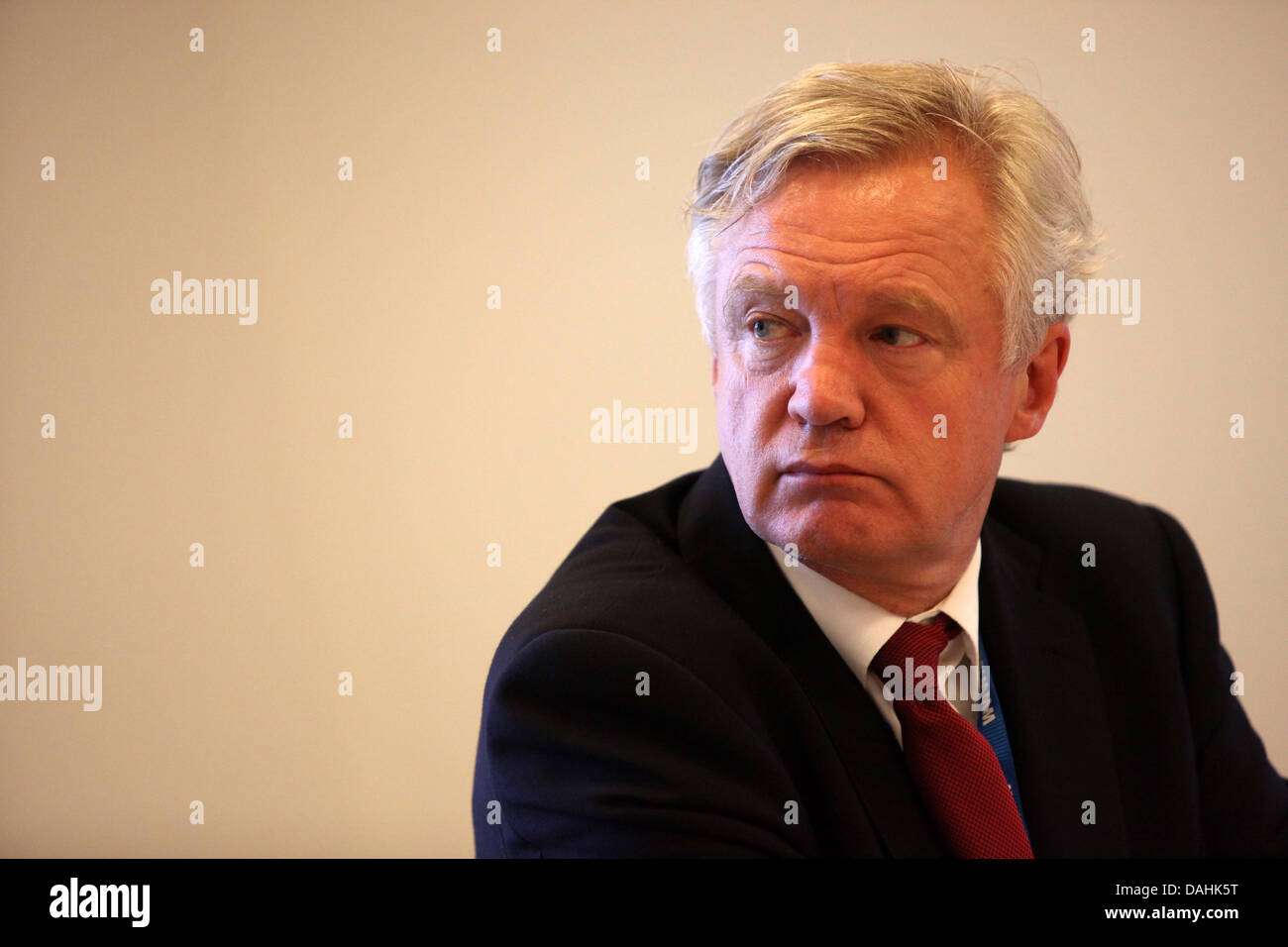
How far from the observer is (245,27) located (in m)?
2.68

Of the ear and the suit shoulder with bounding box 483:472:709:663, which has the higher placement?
the ear

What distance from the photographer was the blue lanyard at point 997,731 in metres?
Result: 1.45

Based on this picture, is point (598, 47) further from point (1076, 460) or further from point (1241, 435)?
point (1241, 435)

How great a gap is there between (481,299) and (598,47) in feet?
2.25

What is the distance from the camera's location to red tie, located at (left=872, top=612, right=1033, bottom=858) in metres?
1.30

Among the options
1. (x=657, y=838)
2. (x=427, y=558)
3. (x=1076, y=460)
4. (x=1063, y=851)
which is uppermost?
(x=1076, y=460)

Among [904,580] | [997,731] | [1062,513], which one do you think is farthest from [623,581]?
[1062,513]

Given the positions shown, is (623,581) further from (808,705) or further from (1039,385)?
(1039,385)

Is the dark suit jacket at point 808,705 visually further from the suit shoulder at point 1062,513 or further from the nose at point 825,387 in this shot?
the nose at point 825,387

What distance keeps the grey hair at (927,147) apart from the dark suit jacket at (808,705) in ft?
1.19

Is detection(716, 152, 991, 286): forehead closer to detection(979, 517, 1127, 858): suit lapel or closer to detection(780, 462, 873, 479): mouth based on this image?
detection(780, 462, 873, 479): mouth

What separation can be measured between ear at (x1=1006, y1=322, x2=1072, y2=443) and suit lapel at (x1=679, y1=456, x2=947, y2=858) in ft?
1.45

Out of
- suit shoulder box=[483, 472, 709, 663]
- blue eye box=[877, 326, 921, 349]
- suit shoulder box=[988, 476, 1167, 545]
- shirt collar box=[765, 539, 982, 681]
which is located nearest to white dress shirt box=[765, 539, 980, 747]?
shirt collar box=[765, 539, 982, 681]

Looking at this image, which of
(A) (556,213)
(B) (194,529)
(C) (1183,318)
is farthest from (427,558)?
(C) (1183,318)
